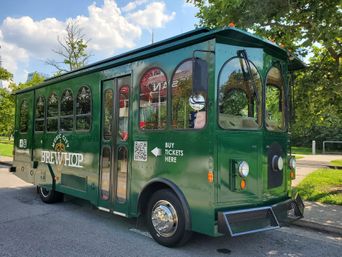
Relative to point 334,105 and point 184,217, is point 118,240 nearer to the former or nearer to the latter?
point 184,217

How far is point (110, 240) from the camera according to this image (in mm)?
5270

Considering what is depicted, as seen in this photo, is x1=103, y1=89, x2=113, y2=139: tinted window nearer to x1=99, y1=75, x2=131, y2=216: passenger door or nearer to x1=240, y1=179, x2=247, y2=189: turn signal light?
x1=99, y1=75, x2=131, y2=216: passenger door

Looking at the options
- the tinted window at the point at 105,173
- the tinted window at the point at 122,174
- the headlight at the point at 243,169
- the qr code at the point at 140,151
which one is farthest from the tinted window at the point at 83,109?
the headlight at the point at 243,169

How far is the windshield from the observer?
4.53 meters

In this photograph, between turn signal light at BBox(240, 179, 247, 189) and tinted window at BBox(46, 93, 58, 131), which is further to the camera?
tinted window at BBox(46, 93, 58, 131)

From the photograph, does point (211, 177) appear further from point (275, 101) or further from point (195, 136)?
point (275, 101)

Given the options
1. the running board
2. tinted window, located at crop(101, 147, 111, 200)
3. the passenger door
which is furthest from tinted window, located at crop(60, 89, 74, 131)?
the running board

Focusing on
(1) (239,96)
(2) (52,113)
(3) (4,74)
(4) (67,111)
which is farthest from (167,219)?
(3) (4,74)

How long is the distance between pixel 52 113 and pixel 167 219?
14.7 ft

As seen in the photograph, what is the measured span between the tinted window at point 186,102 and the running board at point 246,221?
1.20 meters

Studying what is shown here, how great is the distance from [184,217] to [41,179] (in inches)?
194

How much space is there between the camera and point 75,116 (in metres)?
7.13

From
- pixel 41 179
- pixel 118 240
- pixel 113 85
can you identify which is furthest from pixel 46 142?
pixel 118 240

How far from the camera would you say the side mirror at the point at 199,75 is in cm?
436
